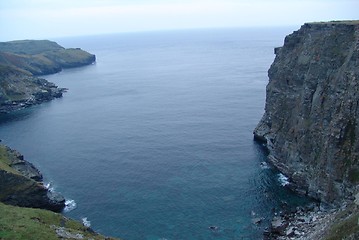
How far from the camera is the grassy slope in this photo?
57562mm

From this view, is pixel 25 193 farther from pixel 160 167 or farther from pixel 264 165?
pixel 264 165

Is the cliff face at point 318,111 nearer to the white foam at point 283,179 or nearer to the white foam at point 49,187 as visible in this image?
the white foam at point 283,179

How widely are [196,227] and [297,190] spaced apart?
2808 cm

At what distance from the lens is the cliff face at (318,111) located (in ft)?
260

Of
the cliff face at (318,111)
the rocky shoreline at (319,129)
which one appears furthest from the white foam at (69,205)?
the cliff face at (318,111)

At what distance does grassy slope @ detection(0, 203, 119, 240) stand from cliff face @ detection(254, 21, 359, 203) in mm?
50557

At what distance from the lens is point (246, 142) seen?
125 metres

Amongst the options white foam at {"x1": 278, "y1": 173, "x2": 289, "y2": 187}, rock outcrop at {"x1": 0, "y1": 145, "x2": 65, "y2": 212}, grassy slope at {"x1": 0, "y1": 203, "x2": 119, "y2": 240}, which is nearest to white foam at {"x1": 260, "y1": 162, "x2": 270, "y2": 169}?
white foam at {"x1": 278, "y1": 173, "x2": 289, "y2": 187}

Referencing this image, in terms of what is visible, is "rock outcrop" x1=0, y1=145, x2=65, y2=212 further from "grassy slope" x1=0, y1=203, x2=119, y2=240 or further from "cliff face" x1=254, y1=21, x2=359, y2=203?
"cliff face" x1=254, y1=21, x2=359, y2=203

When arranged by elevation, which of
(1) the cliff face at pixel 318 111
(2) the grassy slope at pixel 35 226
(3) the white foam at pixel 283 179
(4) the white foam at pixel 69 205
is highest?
(1) the cliff face at pixel 318 111

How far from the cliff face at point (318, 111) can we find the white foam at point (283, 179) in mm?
1438

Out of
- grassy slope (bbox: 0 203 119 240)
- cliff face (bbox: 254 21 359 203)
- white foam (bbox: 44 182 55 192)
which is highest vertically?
cliff face (bbox: 254 21 359 203)

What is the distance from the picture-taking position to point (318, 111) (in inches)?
3546

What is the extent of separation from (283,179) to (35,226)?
6254 centimetres
